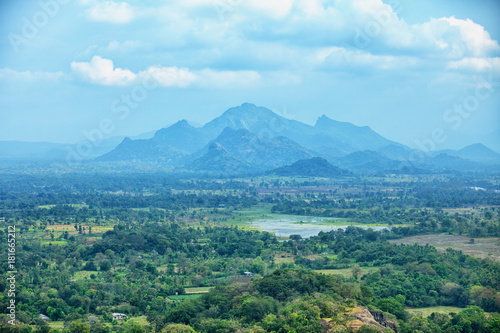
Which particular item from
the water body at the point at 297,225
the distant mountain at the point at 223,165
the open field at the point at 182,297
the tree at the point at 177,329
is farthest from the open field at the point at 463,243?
the distant mountain at the point at 223,165

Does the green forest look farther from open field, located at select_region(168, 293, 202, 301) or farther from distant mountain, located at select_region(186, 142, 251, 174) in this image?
distant mountain, located at select_region(186, 142, 251, 174)

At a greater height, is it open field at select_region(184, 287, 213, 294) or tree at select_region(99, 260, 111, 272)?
tree at select_region(99, 260, 111, 272)

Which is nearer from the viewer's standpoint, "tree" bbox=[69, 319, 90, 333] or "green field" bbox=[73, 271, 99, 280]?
"tree" bbox=[69, 319, 90, 333]

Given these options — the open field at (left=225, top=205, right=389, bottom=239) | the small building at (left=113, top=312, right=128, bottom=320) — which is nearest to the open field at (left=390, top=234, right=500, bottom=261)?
the open field at (left=225, top=205, right=389, bottom=239)

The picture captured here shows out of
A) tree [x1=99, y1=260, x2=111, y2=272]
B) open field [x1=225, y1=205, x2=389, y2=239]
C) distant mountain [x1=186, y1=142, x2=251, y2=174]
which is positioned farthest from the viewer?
distant mountain [x1=186, y1=142, x2=251, y2=174]

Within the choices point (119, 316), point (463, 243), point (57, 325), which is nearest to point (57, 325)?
point (57, 325)

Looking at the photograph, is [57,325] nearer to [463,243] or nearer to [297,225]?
[463,243]

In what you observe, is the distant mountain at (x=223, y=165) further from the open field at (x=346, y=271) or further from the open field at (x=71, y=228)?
the open field at (x=346, y=271)
